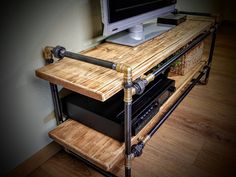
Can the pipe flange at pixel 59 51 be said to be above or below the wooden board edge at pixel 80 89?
above

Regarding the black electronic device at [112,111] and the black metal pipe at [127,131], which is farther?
the black electronic device at [112,111]

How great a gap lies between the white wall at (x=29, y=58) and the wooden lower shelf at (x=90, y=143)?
14cm

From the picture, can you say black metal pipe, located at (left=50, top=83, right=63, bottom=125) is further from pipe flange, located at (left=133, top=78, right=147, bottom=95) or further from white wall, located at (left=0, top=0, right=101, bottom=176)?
pipe flange, located at (left=133, top=78, right=147, bottom=95)

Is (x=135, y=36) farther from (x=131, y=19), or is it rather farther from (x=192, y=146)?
(x=192, y=146)

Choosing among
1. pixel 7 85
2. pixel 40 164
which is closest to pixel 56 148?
pixel 40 164

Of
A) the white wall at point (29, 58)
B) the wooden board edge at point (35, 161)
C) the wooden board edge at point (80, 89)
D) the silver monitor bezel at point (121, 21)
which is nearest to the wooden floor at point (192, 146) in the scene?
the wooden board edge at point (35, 161)

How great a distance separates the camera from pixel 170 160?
3.82ft

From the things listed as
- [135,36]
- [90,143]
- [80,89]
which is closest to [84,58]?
[80,89]

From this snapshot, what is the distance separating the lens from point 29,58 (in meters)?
0.94

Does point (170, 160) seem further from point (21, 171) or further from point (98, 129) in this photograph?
point (21, 171)

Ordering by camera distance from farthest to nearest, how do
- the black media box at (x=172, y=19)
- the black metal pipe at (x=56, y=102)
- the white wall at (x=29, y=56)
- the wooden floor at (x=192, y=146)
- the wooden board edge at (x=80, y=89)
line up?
the black media box at (x=172, y=19) < the wooden floor at (x=192, y=146) < the black metal pipe at (x=56, y=102) < the white wall at (x=29, y=56) < the wooden board edge at (x=80, y=89)

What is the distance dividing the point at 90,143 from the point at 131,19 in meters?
0.63

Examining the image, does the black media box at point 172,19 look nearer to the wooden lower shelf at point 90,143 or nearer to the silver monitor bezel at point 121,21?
the silver monitor bezel at point 121,21

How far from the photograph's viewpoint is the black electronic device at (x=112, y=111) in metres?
0.92
